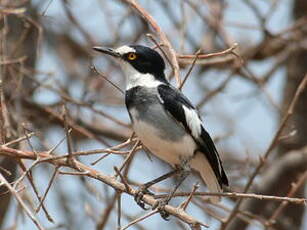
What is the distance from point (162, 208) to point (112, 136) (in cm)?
251

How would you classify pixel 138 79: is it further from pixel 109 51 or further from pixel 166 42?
pixel 166 42

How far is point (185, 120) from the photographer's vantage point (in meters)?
3.49

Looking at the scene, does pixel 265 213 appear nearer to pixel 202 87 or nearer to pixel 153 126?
pixel 202 87

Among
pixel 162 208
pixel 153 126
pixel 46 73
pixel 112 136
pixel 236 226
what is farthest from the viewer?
pixel 112 136

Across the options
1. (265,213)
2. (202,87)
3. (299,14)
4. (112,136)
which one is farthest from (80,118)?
(299,14)

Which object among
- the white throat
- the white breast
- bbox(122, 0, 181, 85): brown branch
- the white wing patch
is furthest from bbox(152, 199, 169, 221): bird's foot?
the white throat

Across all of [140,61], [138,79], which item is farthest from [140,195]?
[140,61]

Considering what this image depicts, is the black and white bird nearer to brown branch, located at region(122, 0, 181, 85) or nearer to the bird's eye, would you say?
the bird's eye

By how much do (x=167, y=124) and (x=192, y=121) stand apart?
0.42 ft

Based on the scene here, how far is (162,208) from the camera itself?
9.59ft

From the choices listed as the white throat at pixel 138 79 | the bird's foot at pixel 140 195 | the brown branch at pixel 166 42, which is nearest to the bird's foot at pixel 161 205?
the bird's foot at pixel 140 195

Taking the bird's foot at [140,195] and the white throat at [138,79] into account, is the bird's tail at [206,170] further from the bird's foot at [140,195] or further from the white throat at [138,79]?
the white throat at [138,79]

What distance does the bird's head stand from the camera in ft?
12.2

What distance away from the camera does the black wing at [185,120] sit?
3.50 metres
